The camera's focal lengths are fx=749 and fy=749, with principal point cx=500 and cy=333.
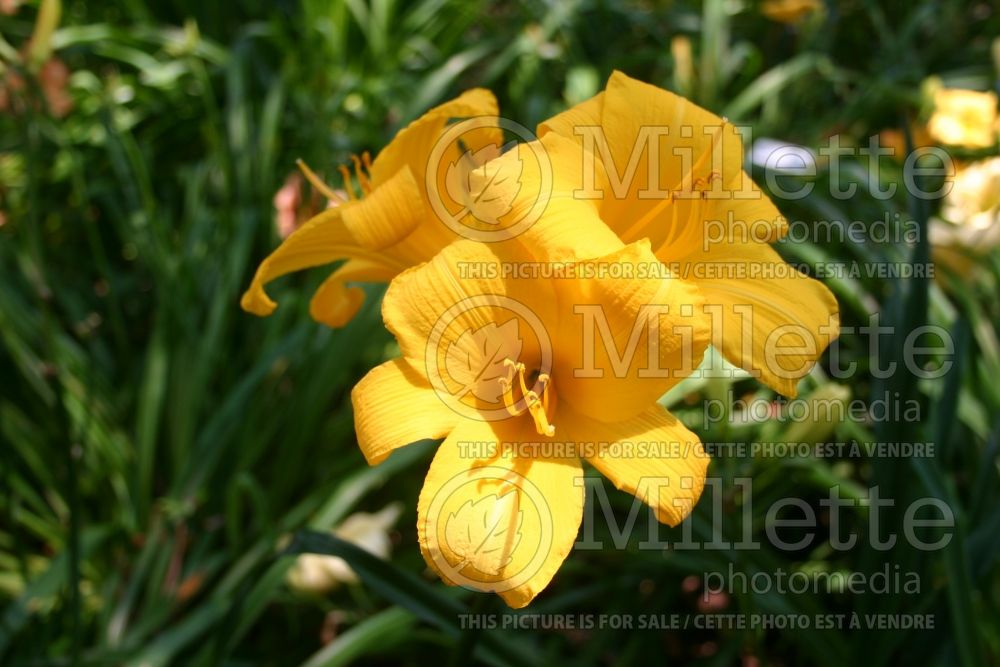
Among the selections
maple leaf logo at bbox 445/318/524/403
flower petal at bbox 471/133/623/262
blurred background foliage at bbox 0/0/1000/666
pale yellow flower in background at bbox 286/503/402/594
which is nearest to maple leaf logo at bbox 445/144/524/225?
flower petal at bbox 471/133/623/262

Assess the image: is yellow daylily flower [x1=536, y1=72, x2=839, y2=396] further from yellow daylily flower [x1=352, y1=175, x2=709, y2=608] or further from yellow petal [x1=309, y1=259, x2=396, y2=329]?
yellow petal [x1=309, y1=259, x2=396, y2=329]

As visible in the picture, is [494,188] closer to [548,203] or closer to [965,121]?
[548,203]

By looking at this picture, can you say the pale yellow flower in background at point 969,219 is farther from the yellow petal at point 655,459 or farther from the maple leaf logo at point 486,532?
the maple leaf logo at point 486,532

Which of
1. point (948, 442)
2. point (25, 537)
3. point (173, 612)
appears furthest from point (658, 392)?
point (25, 537)

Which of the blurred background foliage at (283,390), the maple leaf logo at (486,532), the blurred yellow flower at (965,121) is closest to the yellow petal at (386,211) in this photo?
the maple leaf logo at (486,532)

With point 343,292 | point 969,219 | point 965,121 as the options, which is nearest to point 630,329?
point 343,292
